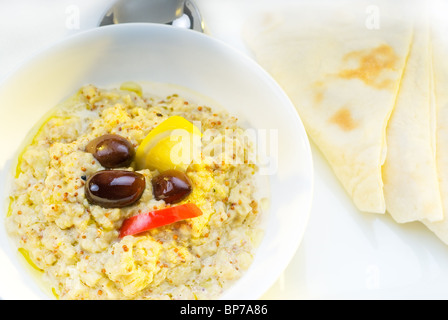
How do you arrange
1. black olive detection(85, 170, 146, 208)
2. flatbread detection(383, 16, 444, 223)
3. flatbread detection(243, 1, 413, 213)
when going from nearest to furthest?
black olive detection(85, 170, 146, 208) < flatbread detection(383, 16, 444, 223) < flatbread detection(243, 1, 413, 213)

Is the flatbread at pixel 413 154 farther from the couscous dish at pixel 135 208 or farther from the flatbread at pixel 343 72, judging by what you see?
the couscous dish at pixel 135 208

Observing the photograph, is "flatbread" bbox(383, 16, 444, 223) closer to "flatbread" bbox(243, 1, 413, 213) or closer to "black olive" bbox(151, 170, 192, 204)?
"flatbread" bbox(243, 1, 413, 213)

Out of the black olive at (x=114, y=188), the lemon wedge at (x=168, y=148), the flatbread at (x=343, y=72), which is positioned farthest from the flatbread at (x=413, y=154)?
the black olive at (x=114, y=188)

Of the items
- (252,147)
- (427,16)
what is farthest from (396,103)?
(252,147)

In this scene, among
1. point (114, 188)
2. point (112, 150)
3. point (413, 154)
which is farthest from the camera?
point (413, 154)

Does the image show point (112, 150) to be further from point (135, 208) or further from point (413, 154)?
point (413, 154)

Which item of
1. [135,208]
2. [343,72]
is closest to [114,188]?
[135,208]

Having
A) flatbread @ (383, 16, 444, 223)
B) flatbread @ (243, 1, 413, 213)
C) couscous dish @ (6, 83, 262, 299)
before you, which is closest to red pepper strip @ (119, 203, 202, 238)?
couscous dish @ (6, 83, 262, 299)
